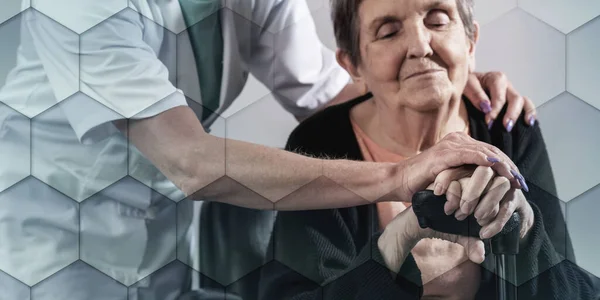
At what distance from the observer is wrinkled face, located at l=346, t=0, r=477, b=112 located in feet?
3.03

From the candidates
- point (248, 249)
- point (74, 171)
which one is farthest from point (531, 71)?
point (74, 171)

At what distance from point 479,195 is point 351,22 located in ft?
0.77

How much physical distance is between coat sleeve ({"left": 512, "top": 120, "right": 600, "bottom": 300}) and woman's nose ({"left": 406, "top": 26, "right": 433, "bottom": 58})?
0.15 meters

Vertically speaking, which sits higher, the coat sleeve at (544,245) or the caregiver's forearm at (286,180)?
the caregiver's forearm at (286,180)

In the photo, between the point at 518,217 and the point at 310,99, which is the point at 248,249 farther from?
the point at 518,217

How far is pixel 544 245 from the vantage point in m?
0.95
